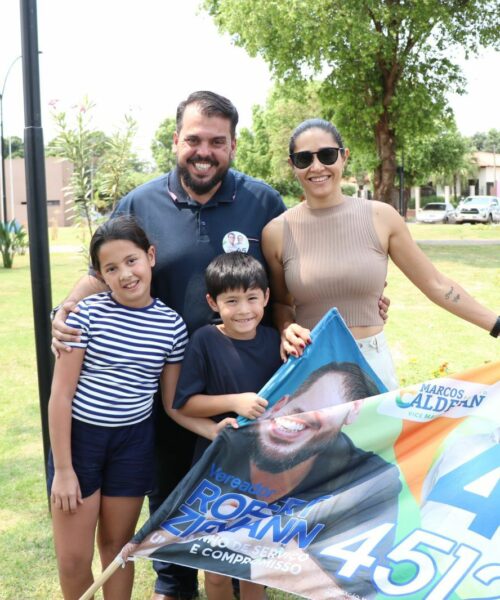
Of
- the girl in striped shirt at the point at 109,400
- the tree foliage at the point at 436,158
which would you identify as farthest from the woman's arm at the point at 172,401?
the tree foliage at the point at 436,158

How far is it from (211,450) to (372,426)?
0.67m

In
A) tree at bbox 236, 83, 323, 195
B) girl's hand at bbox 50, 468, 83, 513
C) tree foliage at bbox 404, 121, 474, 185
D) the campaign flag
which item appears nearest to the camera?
the campaign flag

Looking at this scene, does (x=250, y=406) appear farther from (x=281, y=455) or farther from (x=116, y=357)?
(x=116, y=357)

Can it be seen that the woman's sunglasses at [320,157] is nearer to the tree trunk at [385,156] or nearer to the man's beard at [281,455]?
the man's beard at [281,455]

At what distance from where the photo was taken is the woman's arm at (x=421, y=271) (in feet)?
10.8

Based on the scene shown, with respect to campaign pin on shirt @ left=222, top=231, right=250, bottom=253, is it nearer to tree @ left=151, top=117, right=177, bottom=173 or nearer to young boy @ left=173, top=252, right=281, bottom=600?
young boy @ left=173, top=252, right=281, bottom=600

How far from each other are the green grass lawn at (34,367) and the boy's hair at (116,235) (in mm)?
2038

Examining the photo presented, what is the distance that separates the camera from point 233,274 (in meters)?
2.97

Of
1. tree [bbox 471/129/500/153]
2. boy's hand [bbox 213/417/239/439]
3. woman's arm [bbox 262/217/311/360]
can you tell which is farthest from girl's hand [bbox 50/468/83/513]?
tree [bbox 471/129/500/153]

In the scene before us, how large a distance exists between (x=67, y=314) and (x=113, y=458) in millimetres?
640

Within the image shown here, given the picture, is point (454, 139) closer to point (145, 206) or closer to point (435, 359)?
point (435, 359)

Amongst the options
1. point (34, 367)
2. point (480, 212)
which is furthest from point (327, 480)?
point (480, 212)

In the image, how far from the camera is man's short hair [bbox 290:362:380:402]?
118 inches

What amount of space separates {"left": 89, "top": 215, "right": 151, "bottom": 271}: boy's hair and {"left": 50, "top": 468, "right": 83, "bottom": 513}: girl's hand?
0.86 meters
